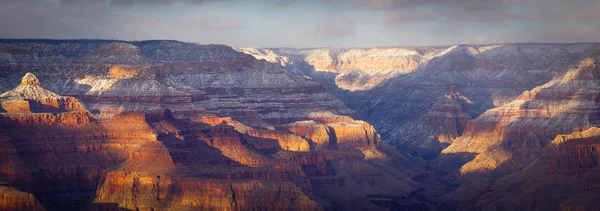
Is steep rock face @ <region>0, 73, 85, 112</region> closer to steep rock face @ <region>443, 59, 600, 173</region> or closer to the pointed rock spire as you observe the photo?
the pointed rock spire

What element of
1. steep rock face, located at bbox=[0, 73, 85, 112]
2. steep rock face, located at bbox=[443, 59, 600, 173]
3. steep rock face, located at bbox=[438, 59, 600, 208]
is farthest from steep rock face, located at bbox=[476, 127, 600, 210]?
steep rock face, located at bbox=[0, 73, 85, 112]

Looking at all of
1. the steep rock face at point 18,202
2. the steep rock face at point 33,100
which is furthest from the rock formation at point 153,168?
the steep rock face at point 33,100

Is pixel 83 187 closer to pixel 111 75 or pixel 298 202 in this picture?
pixel 298 202

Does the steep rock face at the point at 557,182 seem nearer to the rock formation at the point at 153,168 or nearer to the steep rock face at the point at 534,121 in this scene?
the rock formation at the point at 153,168

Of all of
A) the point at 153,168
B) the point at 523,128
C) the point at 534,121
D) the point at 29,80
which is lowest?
Result: the point at 153,168

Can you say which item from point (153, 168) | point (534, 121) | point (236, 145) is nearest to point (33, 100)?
point (236, 145)

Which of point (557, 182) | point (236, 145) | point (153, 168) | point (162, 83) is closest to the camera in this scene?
point (153, 168)

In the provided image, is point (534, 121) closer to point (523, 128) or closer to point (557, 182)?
point (523, 128)
